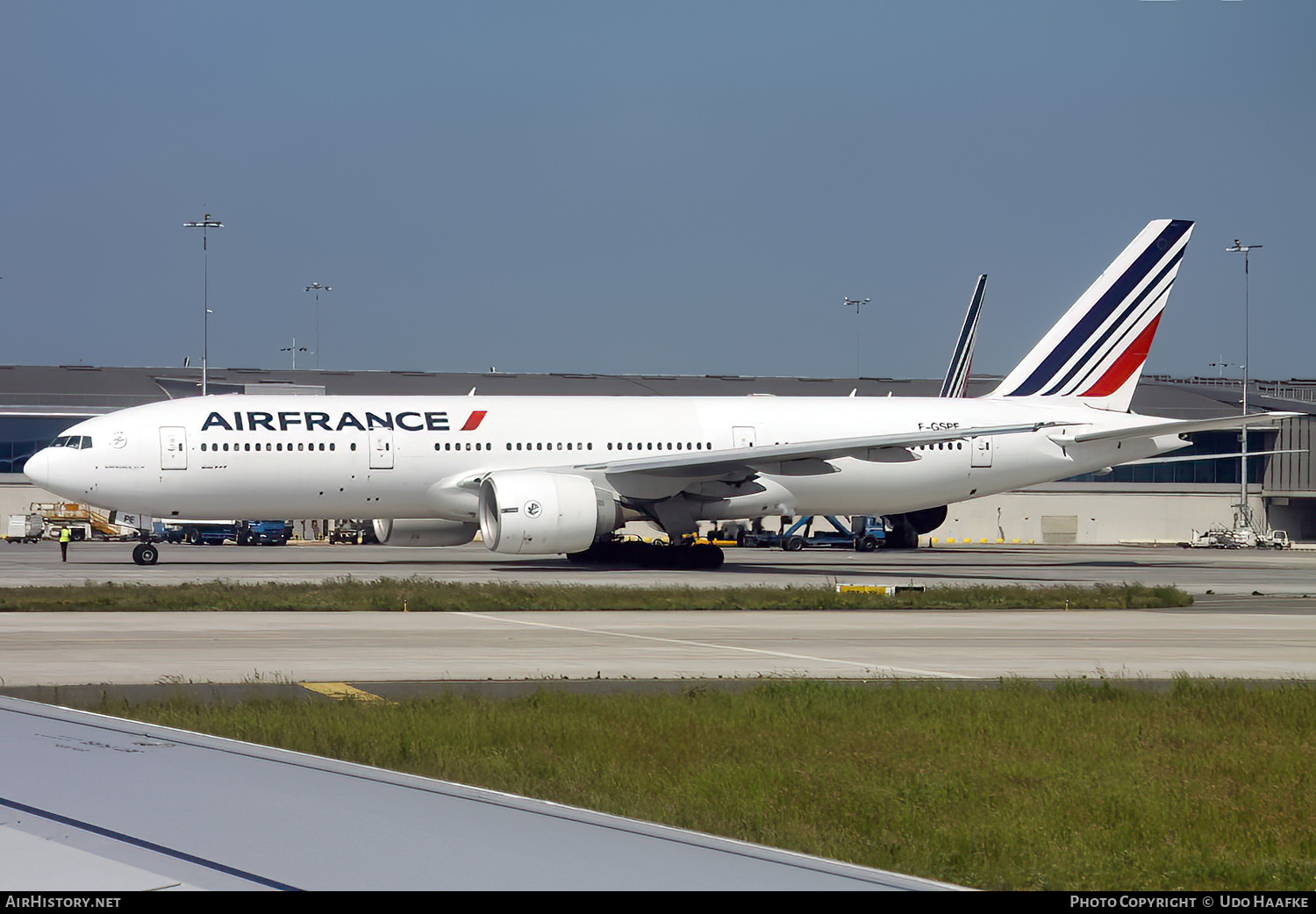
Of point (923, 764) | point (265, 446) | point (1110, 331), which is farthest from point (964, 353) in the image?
point (923, 764)

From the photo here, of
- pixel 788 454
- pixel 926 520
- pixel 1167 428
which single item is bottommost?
pixel 926 520

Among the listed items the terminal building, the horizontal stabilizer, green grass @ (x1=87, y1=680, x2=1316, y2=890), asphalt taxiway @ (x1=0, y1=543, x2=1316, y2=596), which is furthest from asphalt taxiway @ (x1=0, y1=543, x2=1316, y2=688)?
the terminal building

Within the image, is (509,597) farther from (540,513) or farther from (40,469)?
(40,469)

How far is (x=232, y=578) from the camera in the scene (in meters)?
30.0

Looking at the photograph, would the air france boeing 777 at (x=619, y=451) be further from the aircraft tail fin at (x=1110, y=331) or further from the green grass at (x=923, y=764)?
the green grass at (x=923, y=764)

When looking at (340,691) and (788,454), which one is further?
(788,454)

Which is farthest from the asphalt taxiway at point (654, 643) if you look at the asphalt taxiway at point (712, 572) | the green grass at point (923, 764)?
the green grass at point (923, 764)

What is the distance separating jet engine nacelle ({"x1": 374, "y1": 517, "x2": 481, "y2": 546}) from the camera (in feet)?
121

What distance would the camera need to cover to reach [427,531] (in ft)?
122

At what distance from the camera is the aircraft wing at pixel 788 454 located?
3338 cm

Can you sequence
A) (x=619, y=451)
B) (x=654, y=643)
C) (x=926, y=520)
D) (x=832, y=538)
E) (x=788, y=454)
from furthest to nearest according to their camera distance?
(x=832, y=538) → (x=926, y=520) → (x=619, y=451) → (x=788, y=454) → (x=654, y=643)

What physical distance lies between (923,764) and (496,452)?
86.6 feet

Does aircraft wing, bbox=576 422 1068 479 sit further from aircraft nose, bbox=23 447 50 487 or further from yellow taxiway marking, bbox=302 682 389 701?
yellow taxiway marking, bbox=302 682 389 701

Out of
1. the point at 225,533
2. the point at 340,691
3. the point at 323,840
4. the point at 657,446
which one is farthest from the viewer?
the point at 225,533
